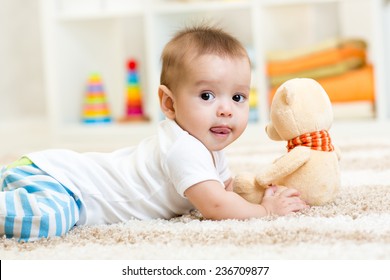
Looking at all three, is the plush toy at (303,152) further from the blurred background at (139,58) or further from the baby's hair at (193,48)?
the blurred background at (139,58)

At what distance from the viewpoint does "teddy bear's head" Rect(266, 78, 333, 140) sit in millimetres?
1076

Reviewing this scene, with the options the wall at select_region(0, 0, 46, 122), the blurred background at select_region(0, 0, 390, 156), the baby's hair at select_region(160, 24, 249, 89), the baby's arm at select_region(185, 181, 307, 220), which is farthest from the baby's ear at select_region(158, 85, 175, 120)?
the wall at select_region(0, 0, 46, 122)

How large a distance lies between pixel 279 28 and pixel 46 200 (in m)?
1.91

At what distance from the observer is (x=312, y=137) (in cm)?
109

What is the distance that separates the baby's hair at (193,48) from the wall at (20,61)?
2.28m

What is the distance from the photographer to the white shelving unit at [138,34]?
251 cm

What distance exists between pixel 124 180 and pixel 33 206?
0.52 ft

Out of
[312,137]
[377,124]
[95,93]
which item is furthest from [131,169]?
[95,93]

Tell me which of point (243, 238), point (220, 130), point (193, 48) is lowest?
point (243, 238)

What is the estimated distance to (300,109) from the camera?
3.53 ft

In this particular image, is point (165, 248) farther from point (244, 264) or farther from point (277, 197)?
→ point (277, 197)

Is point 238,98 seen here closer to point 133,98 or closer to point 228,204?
point 228,204

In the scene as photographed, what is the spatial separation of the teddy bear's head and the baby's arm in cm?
11

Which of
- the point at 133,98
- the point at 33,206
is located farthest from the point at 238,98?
the point at 133,98
